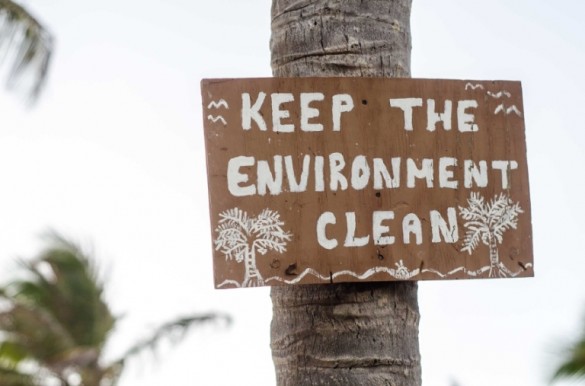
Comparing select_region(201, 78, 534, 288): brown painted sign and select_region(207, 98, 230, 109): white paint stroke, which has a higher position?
select_region(207, 98, 230, 109): white paint stroke

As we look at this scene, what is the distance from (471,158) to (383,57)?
0.34 m

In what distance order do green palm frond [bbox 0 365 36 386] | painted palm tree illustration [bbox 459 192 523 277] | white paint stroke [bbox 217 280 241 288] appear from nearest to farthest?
white paint stroke [bbox 217 280 241 288] < painted palm tree illustration [bbox 459 192 523 277] < green palm frond [bbox 0 365 36 386]

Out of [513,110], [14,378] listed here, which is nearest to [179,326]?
[14,378]

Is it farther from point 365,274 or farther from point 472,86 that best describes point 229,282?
point 472,86

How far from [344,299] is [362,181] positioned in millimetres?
292

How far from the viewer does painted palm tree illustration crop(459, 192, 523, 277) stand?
2393mm

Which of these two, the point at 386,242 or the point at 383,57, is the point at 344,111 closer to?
the point at 383,57

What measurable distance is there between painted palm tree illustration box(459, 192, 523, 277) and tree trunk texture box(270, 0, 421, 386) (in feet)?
0.65

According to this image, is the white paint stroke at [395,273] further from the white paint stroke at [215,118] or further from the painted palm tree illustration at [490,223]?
the white paint stroke at [215,118]

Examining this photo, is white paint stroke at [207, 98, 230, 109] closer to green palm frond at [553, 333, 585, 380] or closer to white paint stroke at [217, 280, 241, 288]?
white paint stroke at [217, 280, 241, 288]

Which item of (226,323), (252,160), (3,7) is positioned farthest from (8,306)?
(252,160)

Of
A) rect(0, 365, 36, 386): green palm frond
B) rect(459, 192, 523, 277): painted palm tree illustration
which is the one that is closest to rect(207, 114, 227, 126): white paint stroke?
rect(459, 192, 523, 277): painted palm tree illustration

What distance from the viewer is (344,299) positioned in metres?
2.28

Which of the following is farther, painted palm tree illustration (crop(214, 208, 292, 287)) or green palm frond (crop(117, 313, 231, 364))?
green palm frond (crop(117, 313, 231, 364))
